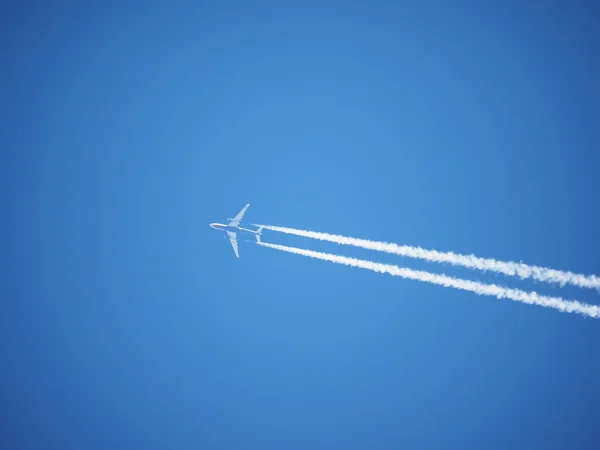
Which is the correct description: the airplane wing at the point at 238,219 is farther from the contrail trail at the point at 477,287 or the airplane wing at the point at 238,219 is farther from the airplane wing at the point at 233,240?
the contrail trail at the point at 477,287

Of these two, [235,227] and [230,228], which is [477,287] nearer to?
[235,227]

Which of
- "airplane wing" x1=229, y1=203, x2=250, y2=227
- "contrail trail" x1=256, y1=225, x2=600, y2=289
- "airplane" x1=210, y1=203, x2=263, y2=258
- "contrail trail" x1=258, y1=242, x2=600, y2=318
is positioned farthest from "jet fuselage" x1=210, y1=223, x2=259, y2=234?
"contrail trail" x1=258, y1=242, x2=600, y2=318

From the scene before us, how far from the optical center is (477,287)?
1233cm

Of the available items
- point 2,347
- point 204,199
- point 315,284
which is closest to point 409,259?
point 315,284

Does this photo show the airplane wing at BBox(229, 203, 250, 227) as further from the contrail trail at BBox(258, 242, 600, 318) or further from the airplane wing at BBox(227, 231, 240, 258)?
the contrail trail at BBox(258, 242, 600, 318)

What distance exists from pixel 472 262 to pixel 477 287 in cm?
92

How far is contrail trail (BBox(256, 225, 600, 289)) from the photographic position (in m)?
11.8

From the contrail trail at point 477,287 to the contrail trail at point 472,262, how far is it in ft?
1.64

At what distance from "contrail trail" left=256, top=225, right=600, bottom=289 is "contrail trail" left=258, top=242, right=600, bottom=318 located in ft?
1.64

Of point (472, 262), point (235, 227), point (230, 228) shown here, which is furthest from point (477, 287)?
point (230, 228)

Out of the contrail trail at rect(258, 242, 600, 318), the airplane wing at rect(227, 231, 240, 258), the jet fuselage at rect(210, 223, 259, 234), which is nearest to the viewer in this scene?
the contrail trail at rect(258, 242, 600, 318)

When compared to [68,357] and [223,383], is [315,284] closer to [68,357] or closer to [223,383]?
[223,383]

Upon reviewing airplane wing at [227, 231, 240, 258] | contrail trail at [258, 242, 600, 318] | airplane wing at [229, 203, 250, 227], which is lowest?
contrail trail at [258, 242, 600, 318]

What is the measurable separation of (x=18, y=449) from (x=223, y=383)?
823 centimetres
